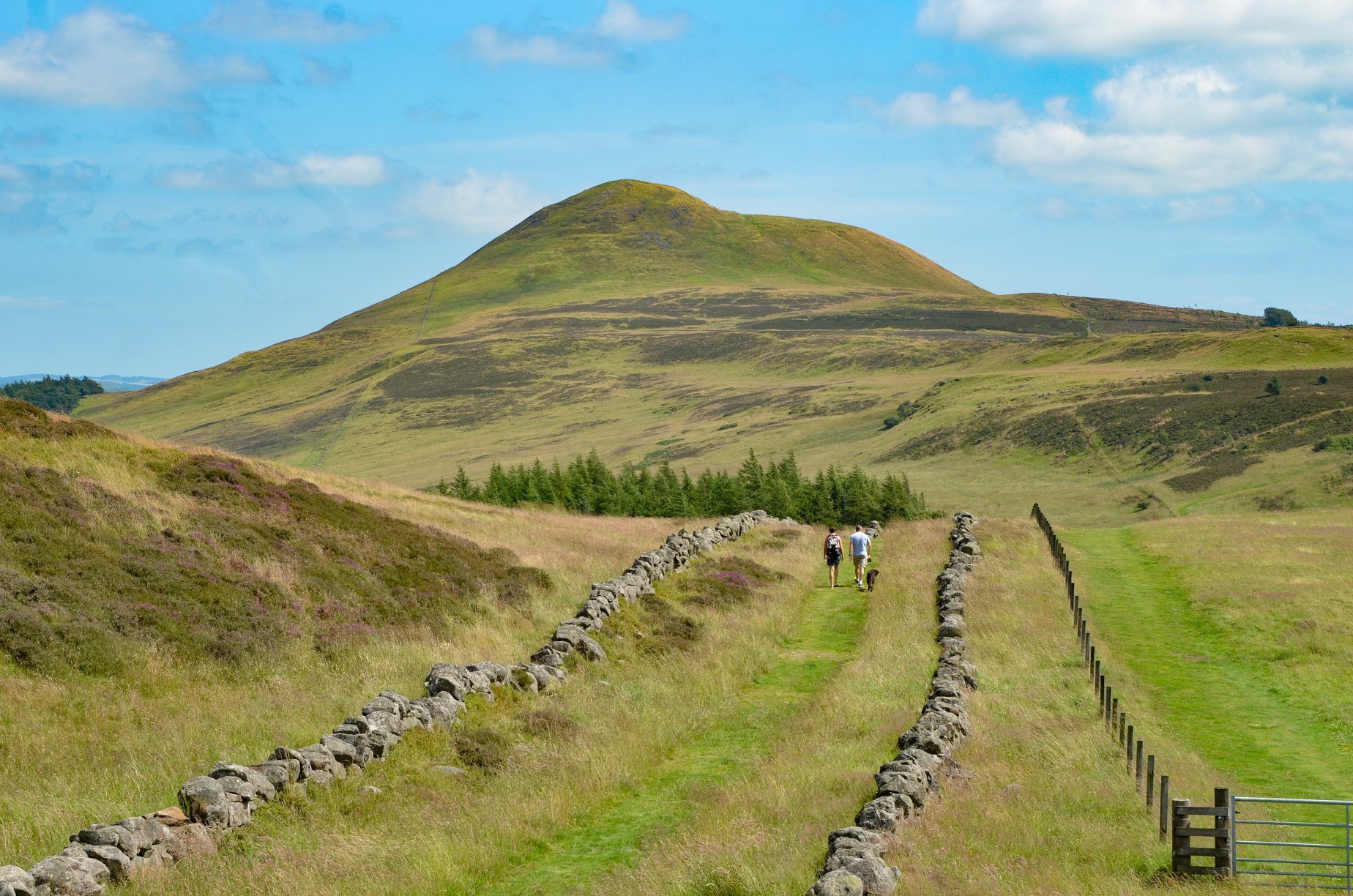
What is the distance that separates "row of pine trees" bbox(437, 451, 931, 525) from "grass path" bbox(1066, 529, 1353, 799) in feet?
91.0

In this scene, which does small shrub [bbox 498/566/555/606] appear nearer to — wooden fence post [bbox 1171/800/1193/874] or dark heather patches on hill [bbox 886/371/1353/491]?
wooden fence post [bbox 1171/800/1193/874]

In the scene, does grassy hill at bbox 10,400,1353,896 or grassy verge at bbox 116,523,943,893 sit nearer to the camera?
grassy verge at bbox 116,523,943,893

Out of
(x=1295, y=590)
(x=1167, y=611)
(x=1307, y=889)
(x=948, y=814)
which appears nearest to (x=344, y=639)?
(x=948, y=814)

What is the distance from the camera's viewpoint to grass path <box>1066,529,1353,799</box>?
1920 cm

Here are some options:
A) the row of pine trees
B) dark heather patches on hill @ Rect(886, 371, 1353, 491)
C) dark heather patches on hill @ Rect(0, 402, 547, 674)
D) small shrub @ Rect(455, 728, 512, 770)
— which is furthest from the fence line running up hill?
dark heather patches on hill @ Rect(886, 371, 1353, 491)

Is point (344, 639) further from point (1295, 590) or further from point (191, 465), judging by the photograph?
point (1295, 590)

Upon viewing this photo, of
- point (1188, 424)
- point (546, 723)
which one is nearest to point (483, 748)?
point (546, 723)

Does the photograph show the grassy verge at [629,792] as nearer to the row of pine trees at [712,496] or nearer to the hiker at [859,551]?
the hiker at [859,551]

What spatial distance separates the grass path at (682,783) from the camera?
45.2ft

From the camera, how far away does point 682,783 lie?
1730 cm

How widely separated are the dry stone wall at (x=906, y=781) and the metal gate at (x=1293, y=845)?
12.5 ft

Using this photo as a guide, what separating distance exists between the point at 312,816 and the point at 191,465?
60.8 ft

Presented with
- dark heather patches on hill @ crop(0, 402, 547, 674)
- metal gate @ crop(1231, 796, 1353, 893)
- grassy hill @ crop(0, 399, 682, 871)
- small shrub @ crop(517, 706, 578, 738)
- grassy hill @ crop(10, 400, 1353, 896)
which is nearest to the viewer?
metal gate @ crop(1231, 796, 1353, 893)

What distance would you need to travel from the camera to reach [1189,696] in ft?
79.6
